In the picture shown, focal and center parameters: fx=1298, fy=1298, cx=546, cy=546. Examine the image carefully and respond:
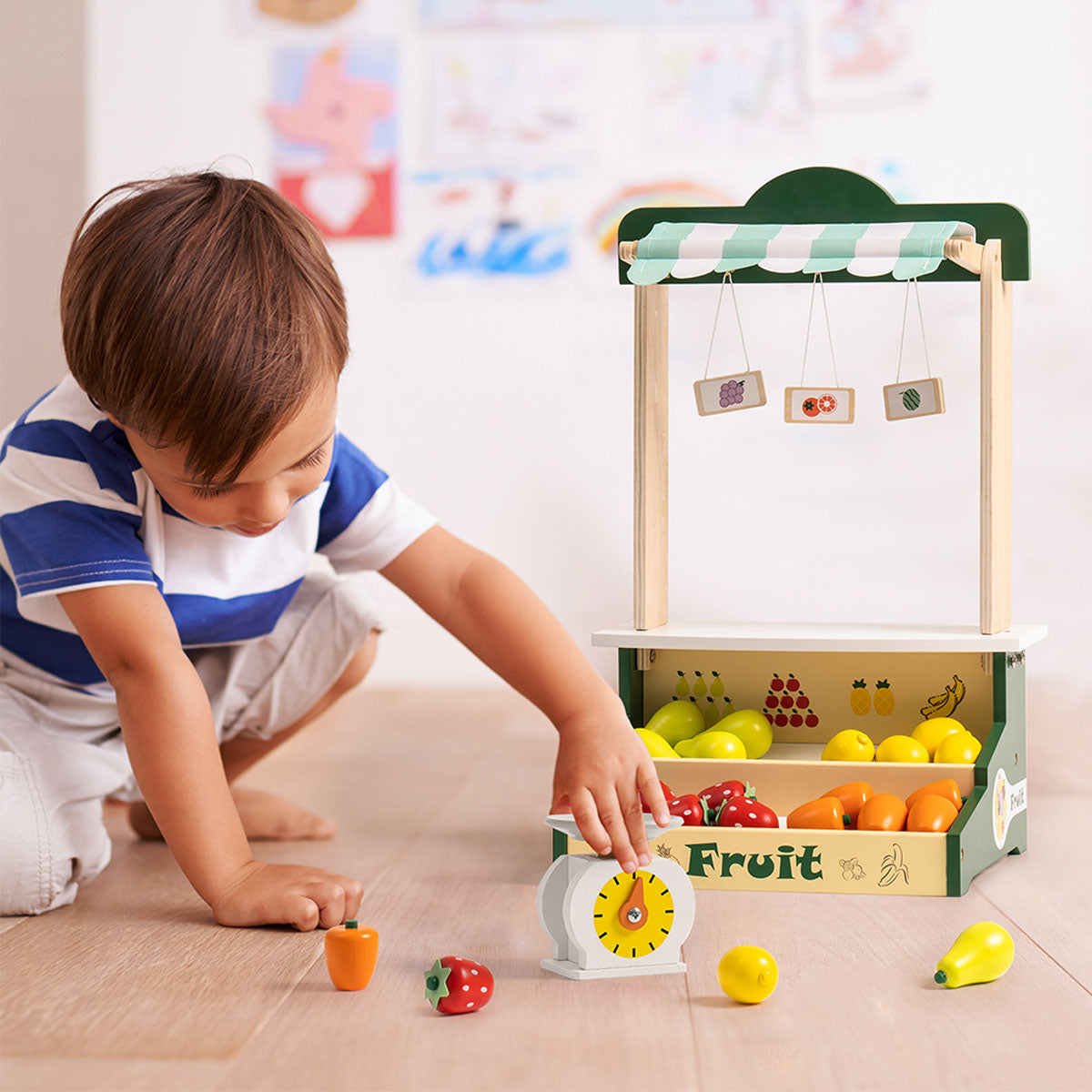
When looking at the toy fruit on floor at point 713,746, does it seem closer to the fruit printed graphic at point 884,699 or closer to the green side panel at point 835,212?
the fruit printed graphic at point 884,699

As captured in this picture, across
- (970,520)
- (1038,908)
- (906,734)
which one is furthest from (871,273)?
(970,520)

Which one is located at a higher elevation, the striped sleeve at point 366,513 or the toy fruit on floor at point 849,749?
the striped sleeve at point 366,513

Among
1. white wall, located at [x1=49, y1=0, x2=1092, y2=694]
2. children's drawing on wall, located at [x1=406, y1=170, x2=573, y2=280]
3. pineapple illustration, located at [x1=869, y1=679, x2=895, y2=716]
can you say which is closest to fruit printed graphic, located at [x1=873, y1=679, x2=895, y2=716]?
pineapple illustration, located at [x1=869, y1=679, x2=895, y2=716]

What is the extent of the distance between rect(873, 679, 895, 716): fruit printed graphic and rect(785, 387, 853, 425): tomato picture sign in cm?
22

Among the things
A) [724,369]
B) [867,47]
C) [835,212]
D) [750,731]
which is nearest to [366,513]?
[750,731]

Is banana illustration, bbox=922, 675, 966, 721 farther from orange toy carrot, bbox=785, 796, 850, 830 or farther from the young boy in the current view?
the young boy

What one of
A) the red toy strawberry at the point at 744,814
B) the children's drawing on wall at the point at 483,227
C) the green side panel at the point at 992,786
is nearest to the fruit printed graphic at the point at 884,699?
the green side panel at the point at 992,786

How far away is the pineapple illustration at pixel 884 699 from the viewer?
1.07 m

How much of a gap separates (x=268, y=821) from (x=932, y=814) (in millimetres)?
519

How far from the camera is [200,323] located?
734 mm

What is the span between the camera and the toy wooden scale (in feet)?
2.26

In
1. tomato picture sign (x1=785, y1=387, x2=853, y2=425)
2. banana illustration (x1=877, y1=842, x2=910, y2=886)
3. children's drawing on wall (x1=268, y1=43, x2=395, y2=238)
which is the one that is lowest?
banana illustration (x1=877, y1=842, x2=910, y2=886)

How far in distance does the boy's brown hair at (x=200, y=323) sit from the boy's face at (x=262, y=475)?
1 cm

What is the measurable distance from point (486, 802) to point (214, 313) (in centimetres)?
63
